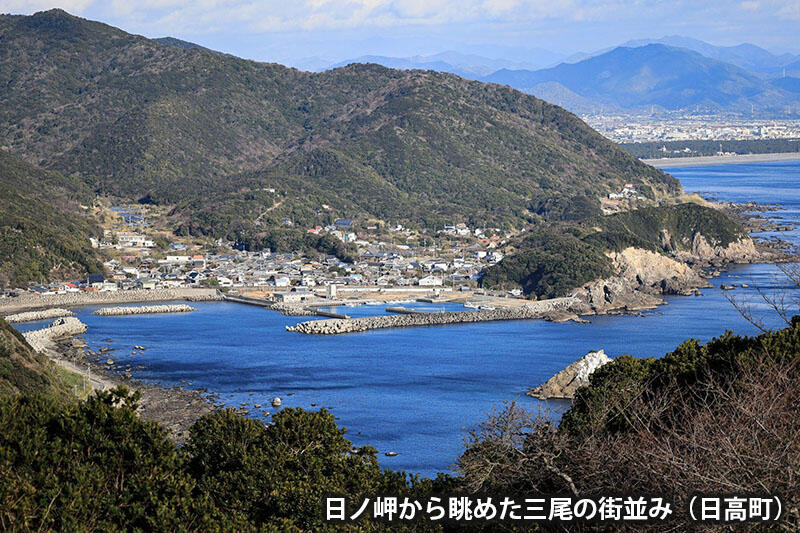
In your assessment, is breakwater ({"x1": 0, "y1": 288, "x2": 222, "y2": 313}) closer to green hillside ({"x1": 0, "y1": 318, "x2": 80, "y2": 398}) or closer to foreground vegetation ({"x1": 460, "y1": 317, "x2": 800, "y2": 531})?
green hillside ({"x1": 0, "y1": 318, "x2": 80, "y2": 398})

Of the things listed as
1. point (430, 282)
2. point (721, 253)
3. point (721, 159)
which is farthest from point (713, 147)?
point (430, 282)

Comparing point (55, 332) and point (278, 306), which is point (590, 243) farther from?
point (55, 332)

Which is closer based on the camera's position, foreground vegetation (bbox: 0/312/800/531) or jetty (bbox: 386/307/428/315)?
foreground vegetation (bbox: 0/312/800/531)

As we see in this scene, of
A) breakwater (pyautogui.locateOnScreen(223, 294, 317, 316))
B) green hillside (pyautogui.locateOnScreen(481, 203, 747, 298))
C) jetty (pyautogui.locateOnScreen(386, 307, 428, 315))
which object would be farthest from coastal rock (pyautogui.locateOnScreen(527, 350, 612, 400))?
green hillside (pyautogui.locateOnScreen(481, 203, 747, 298))

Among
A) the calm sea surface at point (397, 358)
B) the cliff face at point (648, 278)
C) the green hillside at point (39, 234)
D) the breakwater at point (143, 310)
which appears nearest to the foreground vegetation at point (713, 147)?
the cliff face at point (648, 278)

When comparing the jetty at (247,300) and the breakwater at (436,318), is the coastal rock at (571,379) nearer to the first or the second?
the breakwater at (436,318)

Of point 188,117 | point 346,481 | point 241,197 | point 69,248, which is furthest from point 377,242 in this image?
point 346,481
